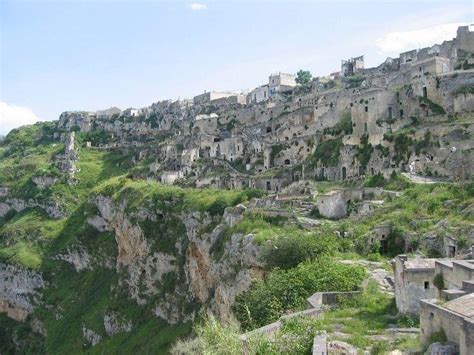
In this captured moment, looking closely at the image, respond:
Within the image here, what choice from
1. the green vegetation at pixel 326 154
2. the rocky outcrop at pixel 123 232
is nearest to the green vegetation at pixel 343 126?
the green vegetation at pixel 326 154

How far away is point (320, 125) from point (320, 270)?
3708 centimetres

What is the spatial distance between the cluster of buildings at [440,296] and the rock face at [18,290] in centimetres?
6198

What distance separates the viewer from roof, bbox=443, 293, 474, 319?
11.1 m

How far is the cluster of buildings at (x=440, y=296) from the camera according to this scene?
1101 cm

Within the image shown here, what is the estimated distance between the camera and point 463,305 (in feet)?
37.9

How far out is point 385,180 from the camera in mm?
37312

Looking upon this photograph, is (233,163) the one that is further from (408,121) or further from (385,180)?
(385,180)

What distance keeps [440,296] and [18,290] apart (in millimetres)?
67515

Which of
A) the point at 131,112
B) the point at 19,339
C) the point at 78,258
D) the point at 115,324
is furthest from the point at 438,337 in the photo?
the point at 131,112

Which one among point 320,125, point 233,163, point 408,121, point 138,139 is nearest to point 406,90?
point 408,121

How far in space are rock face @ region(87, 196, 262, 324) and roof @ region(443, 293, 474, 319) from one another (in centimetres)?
1782

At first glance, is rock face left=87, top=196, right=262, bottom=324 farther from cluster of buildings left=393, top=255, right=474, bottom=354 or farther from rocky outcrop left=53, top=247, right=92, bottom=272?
cluster of buildings left=393, top=255, right=474, bottom=354

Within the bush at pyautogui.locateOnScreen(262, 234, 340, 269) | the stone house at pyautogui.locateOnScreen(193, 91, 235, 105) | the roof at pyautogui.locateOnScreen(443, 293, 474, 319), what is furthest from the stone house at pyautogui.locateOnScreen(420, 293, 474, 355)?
the stone house at pyautogui.locateOnScreen(193, 91, 235, 105)

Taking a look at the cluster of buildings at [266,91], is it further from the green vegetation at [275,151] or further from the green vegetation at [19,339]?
the green vegetation at [19,339]
